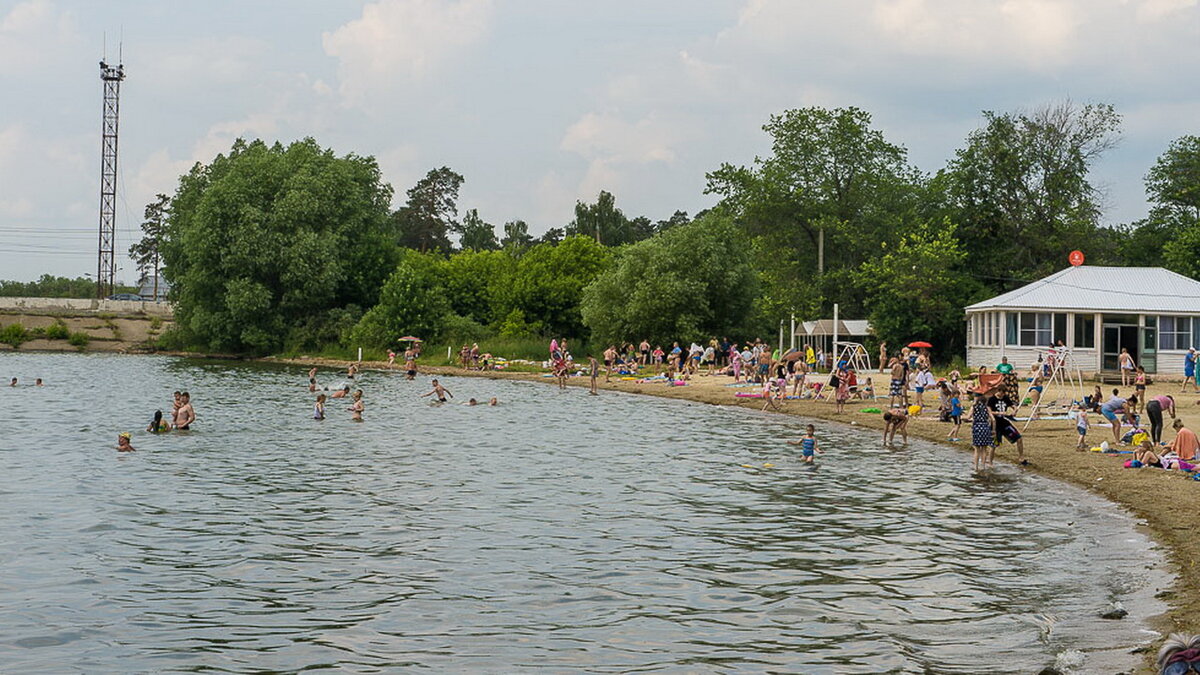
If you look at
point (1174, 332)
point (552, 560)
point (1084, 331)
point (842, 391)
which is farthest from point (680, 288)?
Result: point (552, 560)

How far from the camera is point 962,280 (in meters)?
61.6

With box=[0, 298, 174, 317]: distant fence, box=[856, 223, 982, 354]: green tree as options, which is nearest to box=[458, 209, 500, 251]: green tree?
box=[0, 298, 174, 317]: distant fence

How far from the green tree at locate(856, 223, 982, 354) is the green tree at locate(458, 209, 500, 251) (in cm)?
7972

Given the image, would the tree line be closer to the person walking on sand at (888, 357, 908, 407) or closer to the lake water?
the person walking on sand at (888, 357, 908, 407)

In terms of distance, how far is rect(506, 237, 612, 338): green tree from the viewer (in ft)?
274

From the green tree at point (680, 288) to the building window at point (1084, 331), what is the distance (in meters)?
21.9

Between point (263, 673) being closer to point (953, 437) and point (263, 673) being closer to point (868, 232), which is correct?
point (953, 437)

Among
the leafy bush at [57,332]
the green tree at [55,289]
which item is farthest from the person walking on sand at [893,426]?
the green tree at [55,289]

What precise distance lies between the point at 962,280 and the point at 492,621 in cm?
5348

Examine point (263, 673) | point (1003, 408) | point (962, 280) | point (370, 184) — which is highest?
point (370, 184)

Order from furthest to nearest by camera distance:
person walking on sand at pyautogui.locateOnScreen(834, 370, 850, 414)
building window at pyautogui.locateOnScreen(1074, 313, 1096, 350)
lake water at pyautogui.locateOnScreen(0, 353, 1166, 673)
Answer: building window at pyautogui.locateOnScreen(1074, 313, 1096, 350)
person walking on sand at pyautogui.locateOnScreen(834, 370, 850, 414)
lake water at pyautogui.locateOnScreen(0, 353, 1166, 673)

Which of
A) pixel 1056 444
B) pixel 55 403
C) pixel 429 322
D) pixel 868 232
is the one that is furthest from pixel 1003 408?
pixel 429 322

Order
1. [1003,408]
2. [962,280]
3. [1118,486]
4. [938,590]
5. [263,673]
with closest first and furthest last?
[263,673], [938,590], [1118,486], [1003,408], [962,280]

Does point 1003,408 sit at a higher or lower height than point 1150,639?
higher
